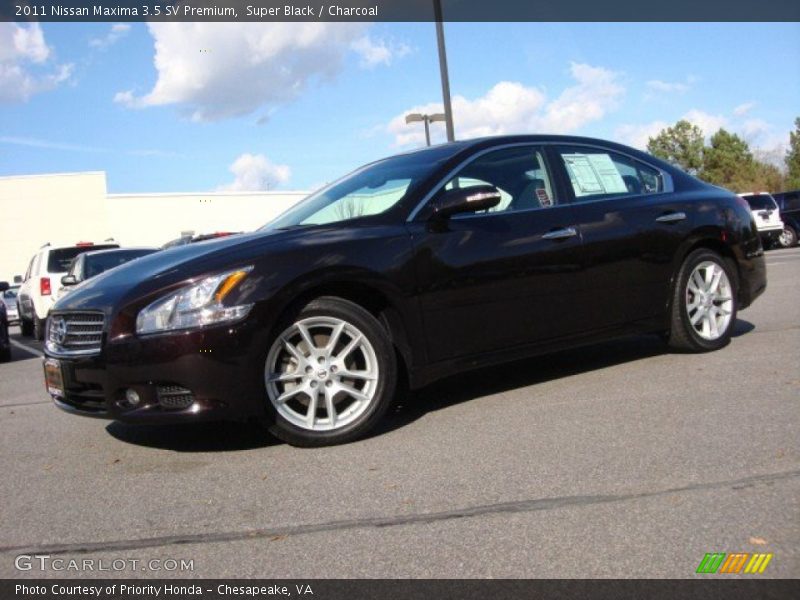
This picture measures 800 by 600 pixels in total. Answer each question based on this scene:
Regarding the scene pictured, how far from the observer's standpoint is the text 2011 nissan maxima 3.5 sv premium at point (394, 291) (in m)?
4.27

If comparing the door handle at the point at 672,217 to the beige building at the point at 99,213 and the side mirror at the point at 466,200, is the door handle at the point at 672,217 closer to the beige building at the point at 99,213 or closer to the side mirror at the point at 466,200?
the side mirror at the point at 466,200

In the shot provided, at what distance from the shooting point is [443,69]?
16016 mm

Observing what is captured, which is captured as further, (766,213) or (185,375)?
(766,213)

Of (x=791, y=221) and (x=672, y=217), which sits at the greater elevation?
(x=672, y=217)

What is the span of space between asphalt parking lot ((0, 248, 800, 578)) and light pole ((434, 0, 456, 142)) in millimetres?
11086

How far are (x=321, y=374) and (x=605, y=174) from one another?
2661 mm

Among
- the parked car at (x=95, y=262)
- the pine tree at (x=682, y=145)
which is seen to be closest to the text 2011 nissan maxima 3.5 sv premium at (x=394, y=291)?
the parked car at (x=95, y=262)

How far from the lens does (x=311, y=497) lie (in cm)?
Answer: 364

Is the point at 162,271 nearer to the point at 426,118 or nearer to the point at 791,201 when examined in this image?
the point at 426,118

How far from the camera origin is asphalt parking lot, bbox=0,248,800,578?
295 cm

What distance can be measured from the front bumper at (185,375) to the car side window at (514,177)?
1815mm
